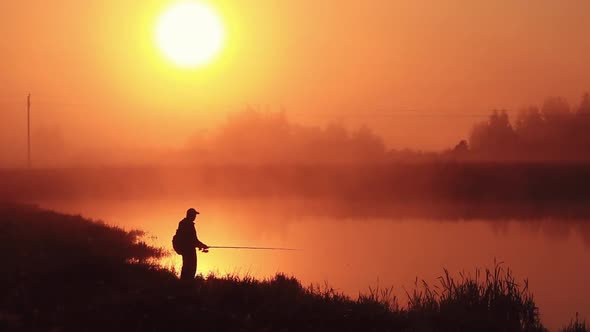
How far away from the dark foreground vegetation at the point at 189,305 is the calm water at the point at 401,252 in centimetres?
511

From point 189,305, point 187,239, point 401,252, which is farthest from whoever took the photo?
point 401,252

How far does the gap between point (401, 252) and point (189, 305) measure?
2678 centimetres

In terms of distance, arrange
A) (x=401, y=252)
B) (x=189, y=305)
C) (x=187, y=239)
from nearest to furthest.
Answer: (x=189, y=305) → (x=187, y=239) → (x=401, y=252)

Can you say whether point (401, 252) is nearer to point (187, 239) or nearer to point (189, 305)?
point (187, 239)

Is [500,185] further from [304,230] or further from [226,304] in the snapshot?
[226,304]

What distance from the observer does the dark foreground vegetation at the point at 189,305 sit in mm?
11445

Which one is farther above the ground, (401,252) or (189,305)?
(401,252)

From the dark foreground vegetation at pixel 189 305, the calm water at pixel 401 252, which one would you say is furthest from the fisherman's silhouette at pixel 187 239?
the calm water at pixel 401 252

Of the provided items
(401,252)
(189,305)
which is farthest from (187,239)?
(401,252)

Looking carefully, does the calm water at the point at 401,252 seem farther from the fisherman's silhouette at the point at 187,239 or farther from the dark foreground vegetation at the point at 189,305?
the fisherman's silhouette at the point at 187,239

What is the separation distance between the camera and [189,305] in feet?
40.9

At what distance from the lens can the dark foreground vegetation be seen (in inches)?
451

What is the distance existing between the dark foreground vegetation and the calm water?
16.8 ft

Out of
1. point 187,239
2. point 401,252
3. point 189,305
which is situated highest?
point 187,239
